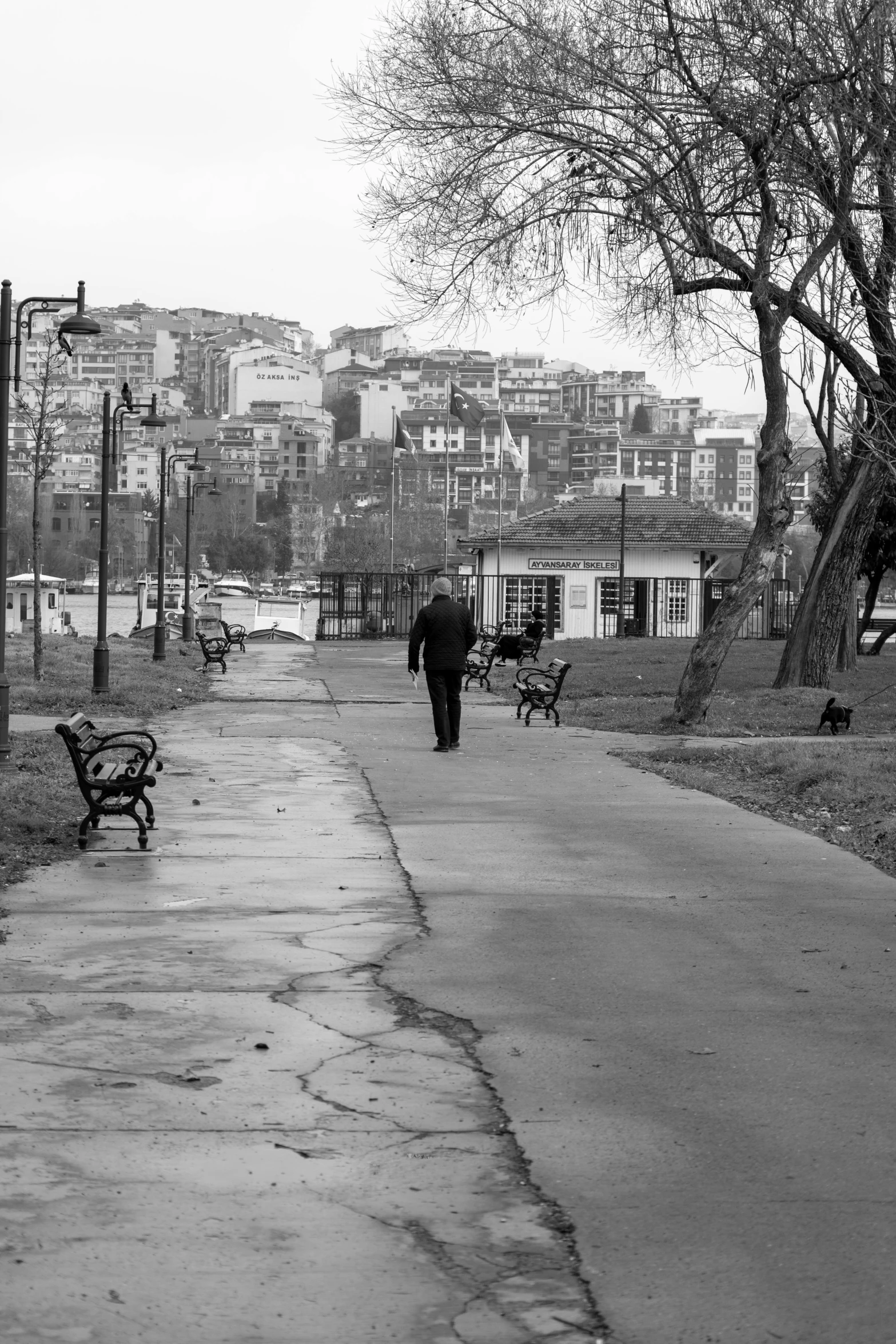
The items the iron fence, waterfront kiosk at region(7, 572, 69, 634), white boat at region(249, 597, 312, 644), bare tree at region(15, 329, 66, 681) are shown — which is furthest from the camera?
waterfront kiosk at region(7, 572, 69, 634)

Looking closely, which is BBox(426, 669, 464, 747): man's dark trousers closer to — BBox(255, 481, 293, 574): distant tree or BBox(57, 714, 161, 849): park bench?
BBox(57, 714, 161, 849): park bench

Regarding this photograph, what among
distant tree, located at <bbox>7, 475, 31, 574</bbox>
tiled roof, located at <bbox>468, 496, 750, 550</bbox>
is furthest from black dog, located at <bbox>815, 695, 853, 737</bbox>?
distant tree, located at <bbox>7, 475, 31, 574</bbox>

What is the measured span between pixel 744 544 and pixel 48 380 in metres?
31.1

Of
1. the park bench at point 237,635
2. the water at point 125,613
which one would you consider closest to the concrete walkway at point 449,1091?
the park bench at point 237,635

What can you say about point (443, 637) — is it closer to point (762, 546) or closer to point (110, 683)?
point (762, 546)

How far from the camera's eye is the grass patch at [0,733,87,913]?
1068 cm

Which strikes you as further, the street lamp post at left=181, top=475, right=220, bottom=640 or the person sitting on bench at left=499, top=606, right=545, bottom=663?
the street lamp post at left=181, top=475, right=220, bottom=640

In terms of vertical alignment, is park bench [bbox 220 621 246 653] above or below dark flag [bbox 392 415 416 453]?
below

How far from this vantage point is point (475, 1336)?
3.92m

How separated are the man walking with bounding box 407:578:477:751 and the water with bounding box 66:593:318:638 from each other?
43.3 meters

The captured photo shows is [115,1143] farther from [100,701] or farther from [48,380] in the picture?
[48,380]

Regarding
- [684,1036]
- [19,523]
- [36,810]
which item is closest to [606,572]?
[36,810]

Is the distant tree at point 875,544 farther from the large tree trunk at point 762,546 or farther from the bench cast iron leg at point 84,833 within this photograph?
the bench cast iron leg at point 84,833

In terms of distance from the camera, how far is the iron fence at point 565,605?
185ft
